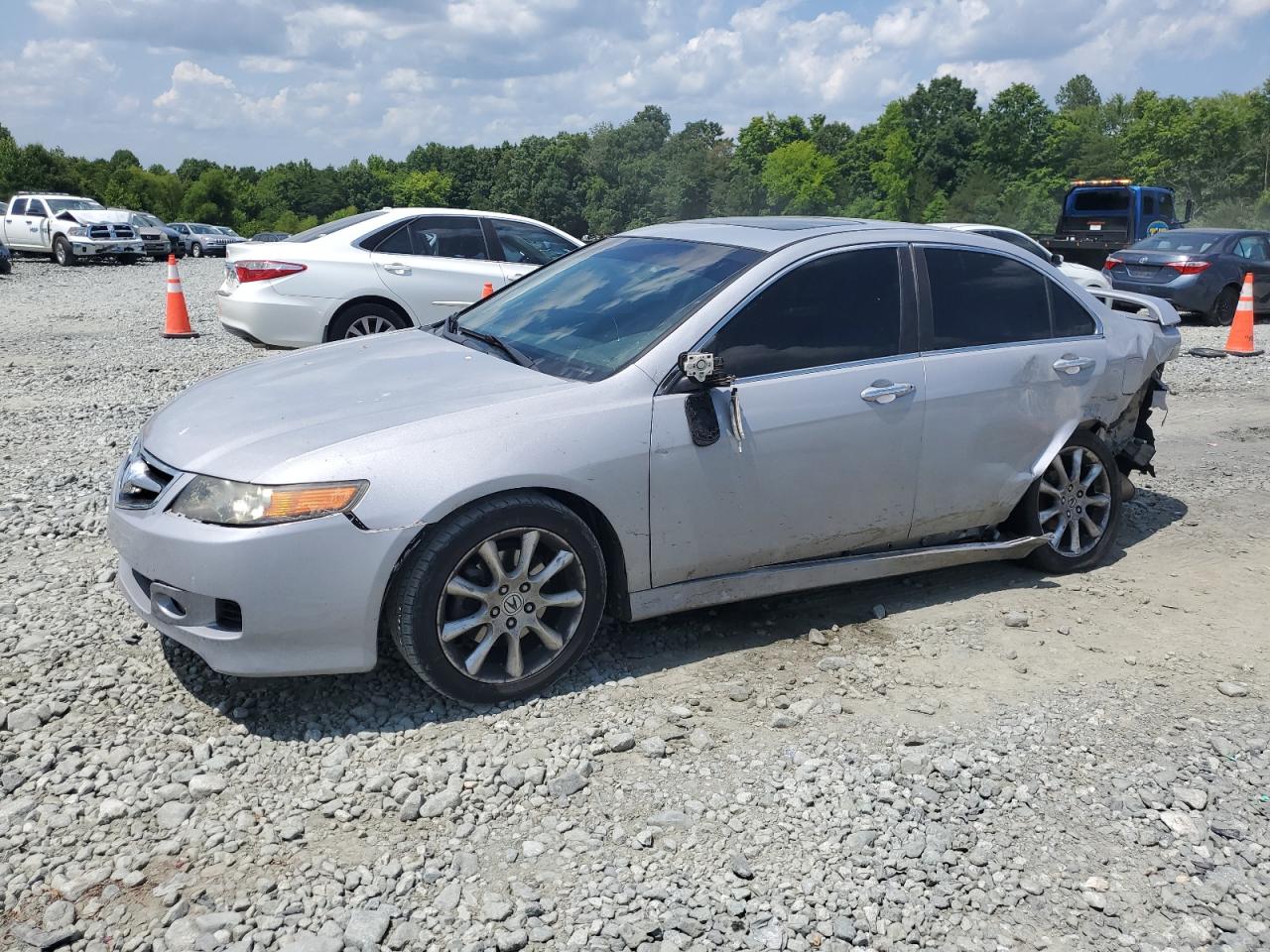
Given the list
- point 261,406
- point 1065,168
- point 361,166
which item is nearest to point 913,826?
point 261,406

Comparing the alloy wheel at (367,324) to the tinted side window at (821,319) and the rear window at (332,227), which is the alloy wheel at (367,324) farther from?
the tinted side window at (821,319)

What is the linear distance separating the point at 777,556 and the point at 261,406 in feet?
6.75

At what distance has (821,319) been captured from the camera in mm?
4398

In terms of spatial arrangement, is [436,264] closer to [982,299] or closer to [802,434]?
[982,299]

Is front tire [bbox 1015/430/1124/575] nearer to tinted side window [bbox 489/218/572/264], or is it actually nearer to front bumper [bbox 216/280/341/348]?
tinted side window [bbox 489/218/572/264]

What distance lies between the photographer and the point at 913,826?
3193mm

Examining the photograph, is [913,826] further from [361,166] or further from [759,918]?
[361,166]

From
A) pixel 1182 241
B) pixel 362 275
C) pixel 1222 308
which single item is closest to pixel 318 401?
pixel 362 275

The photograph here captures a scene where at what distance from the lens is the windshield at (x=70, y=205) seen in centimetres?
3081

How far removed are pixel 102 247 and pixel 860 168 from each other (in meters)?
77.4

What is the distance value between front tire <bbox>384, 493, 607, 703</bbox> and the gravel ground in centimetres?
17

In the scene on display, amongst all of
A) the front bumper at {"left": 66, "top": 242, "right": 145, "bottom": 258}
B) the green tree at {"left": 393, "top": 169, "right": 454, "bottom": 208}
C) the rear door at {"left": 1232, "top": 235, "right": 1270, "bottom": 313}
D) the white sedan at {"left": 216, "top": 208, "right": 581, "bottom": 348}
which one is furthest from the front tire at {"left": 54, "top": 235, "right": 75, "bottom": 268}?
the green tree at {"left": 393, "top": 169, "right": 454, "bottom": 208}

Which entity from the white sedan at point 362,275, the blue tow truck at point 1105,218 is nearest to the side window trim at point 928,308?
the white sedan at point 362,275

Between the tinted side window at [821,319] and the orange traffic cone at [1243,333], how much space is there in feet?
33.7
